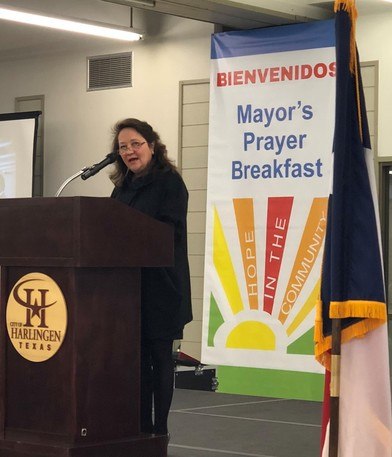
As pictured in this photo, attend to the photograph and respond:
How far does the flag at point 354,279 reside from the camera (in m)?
3.08

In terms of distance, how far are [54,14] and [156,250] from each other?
4.04 meters

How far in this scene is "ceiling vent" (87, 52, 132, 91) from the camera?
8742mm

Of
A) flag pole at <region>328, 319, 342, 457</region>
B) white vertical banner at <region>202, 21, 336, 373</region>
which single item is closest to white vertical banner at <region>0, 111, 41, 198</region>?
white vertical banner at <region>202, 21, 336, 373</region>

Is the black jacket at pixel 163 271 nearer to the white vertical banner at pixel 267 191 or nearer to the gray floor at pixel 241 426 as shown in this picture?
the gray floor at pixel 241 426

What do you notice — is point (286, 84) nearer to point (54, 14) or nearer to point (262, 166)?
point (262, 166)

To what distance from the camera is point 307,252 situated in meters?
7.11

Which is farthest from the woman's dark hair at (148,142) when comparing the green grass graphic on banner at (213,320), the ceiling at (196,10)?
the green grass graphic on banner at (213,320)

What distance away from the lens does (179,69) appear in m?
8.38

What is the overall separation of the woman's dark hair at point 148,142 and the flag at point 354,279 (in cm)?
129

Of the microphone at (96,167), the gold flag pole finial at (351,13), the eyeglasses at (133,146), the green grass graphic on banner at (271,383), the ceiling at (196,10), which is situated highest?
the ceiling at (196,10)

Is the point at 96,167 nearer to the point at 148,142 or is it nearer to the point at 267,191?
the point at 148,142

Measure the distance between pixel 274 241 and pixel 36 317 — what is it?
365cm

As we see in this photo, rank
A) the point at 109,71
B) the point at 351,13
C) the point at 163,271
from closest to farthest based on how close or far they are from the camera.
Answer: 1. the point at 351,13
2. the point at 163,271
3. the point at 109,71

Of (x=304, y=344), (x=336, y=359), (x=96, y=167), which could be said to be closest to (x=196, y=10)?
(x=304, y=344)
